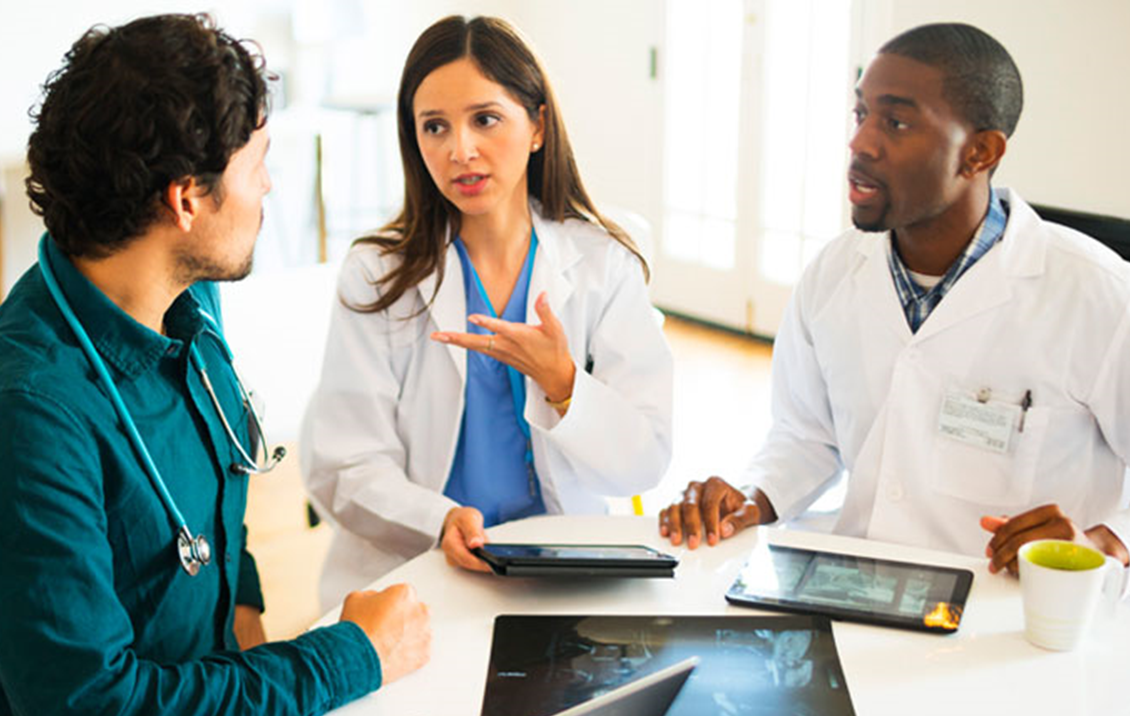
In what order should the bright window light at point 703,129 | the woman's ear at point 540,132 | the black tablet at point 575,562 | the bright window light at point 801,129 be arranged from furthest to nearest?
the bright window light at point 703,129 → the bright window light at point 801,129 → the woman's ear at point 540,132 → the black tablet at point 575,562

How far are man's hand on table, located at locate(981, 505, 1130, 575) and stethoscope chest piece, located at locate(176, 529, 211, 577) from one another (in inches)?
36.1

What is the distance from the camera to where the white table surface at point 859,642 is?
4.25 ft

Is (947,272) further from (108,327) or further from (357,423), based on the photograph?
(108,327)

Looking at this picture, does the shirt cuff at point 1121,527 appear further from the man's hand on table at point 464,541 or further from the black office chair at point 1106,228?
the man's hand on table at point 464,541

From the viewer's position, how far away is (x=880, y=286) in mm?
1930

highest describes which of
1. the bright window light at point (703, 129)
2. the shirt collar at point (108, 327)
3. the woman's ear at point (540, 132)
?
the woman's ear at point (540, 132)

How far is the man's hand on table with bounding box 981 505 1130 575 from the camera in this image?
60.5 inches

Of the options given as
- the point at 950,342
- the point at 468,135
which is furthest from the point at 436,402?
the point at 950,342

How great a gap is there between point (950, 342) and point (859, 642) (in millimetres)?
579

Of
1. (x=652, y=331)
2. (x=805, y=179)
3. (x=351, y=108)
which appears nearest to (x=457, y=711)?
(x=652, y=331)

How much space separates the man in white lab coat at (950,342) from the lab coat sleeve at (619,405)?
0.19 metres

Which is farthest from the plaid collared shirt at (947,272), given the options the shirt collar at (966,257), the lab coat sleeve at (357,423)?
the lab coat sleeve at (357,423)

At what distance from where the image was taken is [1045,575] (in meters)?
1.36

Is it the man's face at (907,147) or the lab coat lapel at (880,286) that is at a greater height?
the man's face at (907,147)
